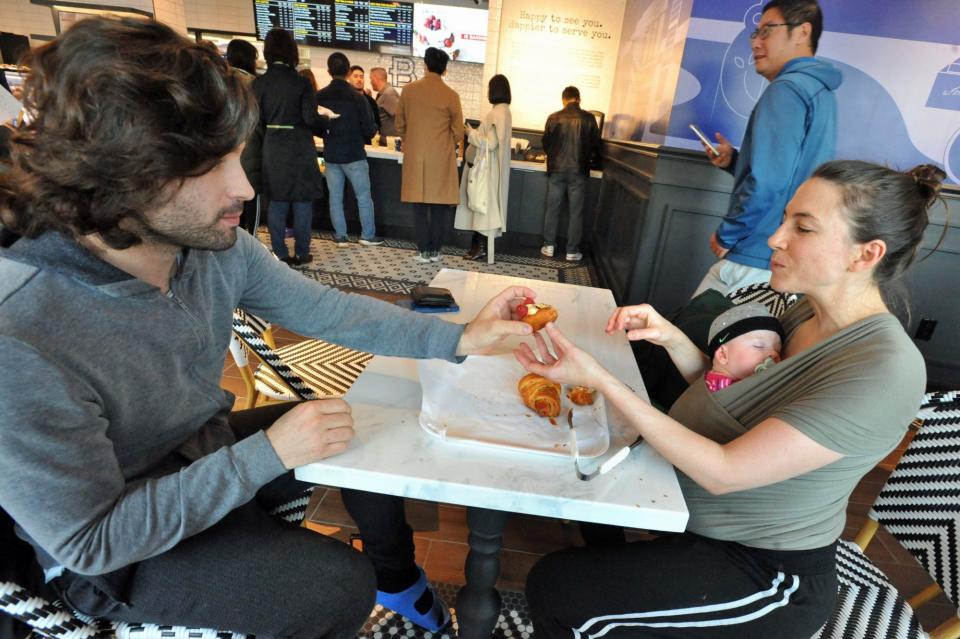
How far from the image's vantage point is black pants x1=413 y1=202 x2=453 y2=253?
16.5 feet

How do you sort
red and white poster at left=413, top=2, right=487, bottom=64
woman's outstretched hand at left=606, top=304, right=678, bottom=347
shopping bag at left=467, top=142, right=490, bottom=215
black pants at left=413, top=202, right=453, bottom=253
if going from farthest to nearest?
1. red and white poster at left=413, top=2, right=487, bottom=64
2. black pants at left=413, top=202, right=453, bottom=253
3. shopping bag at left=467, top=142, right=490, bottom=215
4. woman's outstretched hand at left=606, top=304, right=678, bottom=347

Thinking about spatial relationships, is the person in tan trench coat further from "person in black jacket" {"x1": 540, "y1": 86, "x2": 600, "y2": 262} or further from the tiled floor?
the tiled floor

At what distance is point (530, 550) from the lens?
1.89 m

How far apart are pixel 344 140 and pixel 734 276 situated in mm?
3786

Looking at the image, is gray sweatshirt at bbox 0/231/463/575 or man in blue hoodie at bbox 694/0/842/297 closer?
gray sweatshirt at bbox 0/231/463/575

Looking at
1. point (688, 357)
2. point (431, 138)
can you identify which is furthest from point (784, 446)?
point (431, 138)

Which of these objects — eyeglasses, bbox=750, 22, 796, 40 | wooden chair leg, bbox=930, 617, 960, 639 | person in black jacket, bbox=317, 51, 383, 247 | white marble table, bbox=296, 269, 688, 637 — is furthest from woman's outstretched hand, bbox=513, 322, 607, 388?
person in black jacket, bbox=317, 51, 383, 247

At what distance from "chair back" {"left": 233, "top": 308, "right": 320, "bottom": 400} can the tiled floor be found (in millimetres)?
536

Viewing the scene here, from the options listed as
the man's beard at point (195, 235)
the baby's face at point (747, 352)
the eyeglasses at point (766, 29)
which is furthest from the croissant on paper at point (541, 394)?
the eyeglasses at point (766, 29)

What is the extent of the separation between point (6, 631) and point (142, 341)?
1.62 ft

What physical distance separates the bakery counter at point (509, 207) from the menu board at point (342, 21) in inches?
84.6

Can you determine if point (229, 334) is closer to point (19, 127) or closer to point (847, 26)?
point (19, 127)

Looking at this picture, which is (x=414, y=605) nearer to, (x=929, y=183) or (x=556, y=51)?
(x=929, y=183)

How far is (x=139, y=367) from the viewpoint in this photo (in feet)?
2.86
